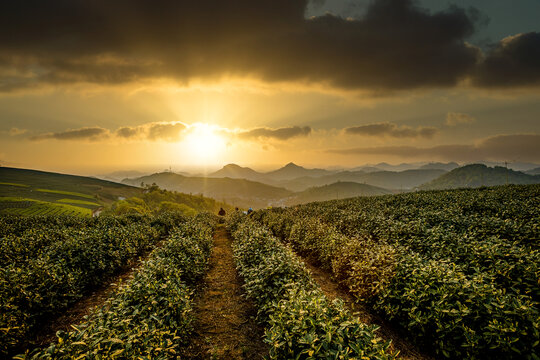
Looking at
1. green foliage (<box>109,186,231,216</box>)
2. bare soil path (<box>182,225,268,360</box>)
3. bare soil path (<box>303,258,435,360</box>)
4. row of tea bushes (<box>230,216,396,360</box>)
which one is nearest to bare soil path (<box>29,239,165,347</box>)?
bare soil path (<box>182,225,268,360</box>)

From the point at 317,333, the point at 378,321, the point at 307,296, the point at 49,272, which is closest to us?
the point at 317,333

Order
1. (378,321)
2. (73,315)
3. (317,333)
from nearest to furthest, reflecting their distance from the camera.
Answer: (317,333), (378,321), (73,315)

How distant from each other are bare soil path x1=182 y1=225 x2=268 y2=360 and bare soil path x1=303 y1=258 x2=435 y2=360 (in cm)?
283

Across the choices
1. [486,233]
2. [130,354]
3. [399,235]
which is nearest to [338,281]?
[399,235]

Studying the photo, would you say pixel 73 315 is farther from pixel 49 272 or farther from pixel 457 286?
pixel 457 286

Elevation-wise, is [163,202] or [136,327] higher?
[136,327]

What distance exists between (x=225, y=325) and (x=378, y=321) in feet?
15.4

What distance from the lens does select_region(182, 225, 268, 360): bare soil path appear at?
5414 mm

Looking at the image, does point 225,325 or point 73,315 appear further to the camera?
point 73,315

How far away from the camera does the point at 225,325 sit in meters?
6.54

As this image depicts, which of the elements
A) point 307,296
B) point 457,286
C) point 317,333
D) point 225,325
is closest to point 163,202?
point 225,325

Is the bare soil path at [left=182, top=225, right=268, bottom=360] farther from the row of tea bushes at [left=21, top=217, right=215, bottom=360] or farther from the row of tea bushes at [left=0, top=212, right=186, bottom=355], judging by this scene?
the row of tea bushes at [left=0, top=212, right=186, bottom=355]

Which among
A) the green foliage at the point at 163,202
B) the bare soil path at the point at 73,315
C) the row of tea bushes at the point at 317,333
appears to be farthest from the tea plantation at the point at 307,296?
the green foliage at the point at 163,202

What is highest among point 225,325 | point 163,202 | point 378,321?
point 378,321
